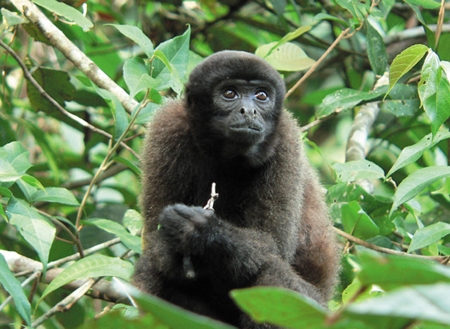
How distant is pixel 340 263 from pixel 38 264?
1927mm

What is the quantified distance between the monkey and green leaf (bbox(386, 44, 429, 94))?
828 mm

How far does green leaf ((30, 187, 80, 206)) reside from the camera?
356 centimetres

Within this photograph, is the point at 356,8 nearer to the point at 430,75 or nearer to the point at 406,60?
the point at 406,60

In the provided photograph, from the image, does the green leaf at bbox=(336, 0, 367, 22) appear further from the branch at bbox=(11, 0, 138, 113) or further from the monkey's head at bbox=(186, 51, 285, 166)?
the branch at bbox=(11, 0, 138, 113)

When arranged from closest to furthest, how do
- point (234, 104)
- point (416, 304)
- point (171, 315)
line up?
point (416, 304) < point (171, 315) < point (234, 104)

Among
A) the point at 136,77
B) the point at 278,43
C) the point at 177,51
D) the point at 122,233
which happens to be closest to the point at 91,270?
the point at 122,233

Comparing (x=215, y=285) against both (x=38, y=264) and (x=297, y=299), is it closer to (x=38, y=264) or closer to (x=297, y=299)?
(x=38, y=264)

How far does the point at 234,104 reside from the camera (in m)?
3.97

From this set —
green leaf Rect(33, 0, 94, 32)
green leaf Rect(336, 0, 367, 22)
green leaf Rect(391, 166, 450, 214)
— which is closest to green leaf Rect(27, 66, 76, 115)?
green leaf Rect(33, 0, 94, 32)

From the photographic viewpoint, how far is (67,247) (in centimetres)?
480

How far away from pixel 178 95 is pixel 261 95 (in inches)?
22.7

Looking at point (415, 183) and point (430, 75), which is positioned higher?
point (430, 75)

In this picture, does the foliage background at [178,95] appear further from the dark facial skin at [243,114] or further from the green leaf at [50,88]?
the dark facial skin at [243,114]

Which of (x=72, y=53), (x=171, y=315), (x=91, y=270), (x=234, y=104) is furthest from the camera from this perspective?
(x=72, y=53)
